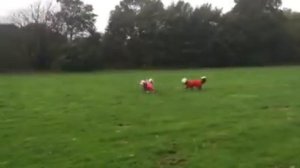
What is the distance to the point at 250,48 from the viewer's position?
64688 mm

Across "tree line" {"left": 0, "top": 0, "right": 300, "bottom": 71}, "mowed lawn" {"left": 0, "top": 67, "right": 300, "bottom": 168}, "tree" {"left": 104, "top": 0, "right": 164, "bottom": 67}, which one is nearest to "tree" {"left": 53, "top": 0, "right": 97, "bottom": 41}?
"tree line" {"left": 0, "top": 0, "right": 300, "bottom": 71}

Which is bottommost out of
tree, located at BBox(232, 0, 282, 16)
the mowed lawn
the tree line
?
the mowed lawn

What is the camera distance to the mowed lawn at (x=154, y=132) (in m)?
10.4

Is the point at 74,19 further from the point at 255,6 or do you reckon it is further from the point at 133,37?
the point at 255,6

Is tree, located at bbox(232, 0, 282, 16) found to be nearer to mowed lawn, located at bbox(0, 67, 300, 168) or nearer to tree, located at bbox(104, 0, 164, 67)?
tree, located at bbox(104, 0, 164, 67)

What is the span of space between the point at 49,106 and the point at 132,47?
149 ft

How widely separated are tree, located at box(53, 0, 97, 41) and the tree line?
372 millimetres

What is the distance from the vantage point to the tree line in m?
62.0

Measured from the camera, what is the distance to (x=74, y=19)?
230 feet

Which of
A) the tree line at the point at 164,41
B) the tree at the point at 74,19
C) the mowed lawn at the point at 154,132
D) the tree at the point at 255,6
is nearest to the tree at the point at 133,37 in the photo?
the tree line at the point at 164,41

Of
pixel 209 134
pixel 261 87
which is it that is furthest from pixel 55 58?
pixel 209 134

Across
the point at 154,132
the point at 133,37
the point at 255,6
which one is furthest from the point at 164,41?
the point at 154,132

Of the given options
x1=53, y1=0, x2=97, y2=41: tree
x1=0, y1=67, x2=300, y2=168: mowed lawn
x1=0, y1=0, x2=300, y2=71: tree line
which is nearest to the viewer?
x1=0, y1=67, x2=300, y2=168: mowed lawn

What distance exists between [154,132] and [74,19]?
58718 mm
